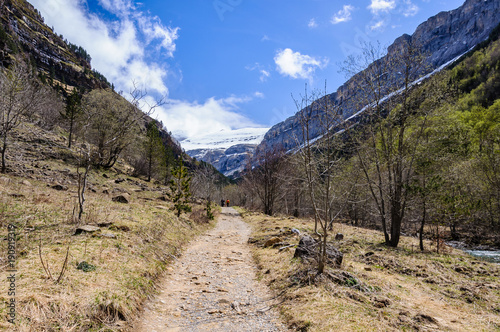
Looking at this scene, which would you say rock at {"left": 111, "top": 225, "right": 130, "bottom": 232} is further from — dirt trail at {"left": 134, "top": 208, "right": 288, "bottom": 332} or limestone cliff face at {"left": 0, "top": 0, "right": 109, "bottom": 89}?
limestone cliff face at {"left": 0, "top": 0, "right": 109, "bottom": 89}

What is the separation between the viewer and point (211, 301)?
543cm

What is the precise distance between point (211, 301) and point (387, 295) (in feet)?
13.6

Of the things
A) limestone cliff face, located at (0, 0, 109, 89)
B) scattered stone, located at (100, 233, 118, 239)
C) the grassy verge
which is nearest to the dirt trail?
the grassy verge

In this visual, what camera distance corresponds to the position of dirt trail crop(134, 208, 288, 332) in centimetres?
440

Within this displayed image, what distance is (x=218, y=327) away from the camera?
432cm

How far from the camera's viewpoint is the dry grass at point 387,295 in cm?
424

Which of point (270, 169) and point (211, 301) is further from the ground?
point (270, 169)

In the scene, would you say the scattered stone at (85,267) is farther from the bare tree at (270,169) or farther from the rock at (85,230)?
the bare tree at (270,169)

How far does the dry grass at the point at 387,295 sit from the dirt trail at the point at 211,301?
50 centimetres

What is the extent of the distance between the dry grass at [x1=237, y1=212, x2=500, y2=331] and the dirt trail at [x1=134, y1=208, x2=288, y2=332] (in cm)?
50

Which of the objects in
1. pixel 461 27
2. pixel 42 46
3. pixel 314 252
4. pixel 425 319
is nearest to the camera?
pixel 425 319

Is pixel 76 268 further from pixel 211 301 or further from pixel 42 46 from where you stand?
pixel 42 46

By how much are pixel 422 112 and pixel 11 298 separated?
54.8 ft

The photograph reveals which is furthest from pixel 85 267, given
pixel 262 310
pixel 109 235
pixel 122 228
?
pixel 262 310
